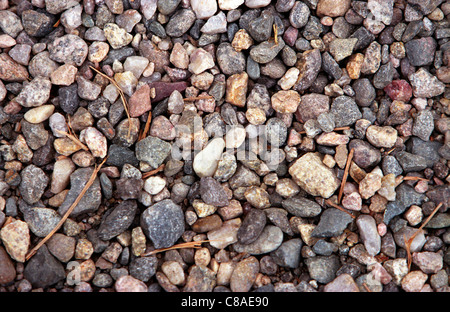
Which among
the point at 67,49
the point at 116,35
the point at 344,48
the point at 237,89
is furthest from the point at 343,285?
the point at 67,49

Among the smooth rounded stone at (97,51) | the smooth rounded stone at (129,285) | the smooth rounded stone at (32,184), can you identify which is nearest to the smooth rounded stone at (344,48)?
the smooth rounded stone at (97,51)

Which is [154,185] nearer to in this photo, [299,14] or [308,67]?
[308,67]

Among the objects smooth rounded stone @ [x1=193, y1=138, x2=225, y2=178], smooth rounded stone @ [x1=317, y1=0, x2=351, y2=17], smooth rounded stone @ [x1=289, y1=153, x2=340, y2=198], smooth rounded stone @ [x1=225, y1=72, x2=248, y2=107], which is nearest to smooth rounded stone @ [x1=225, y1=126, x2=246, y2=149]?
smooth rounded stone @ [x1=193, y1=138, x2=225, y2=178]

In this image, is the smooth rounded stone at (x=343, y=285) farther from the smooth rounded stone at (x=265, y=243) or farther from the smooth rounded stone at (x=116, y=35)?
the smooth rounded stone at (x=116, y=35)

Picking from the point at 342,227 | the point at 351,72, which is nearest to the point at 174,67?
the point at 351,72

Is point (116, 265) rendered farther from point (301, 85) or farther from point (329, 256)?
point (301, 85)
